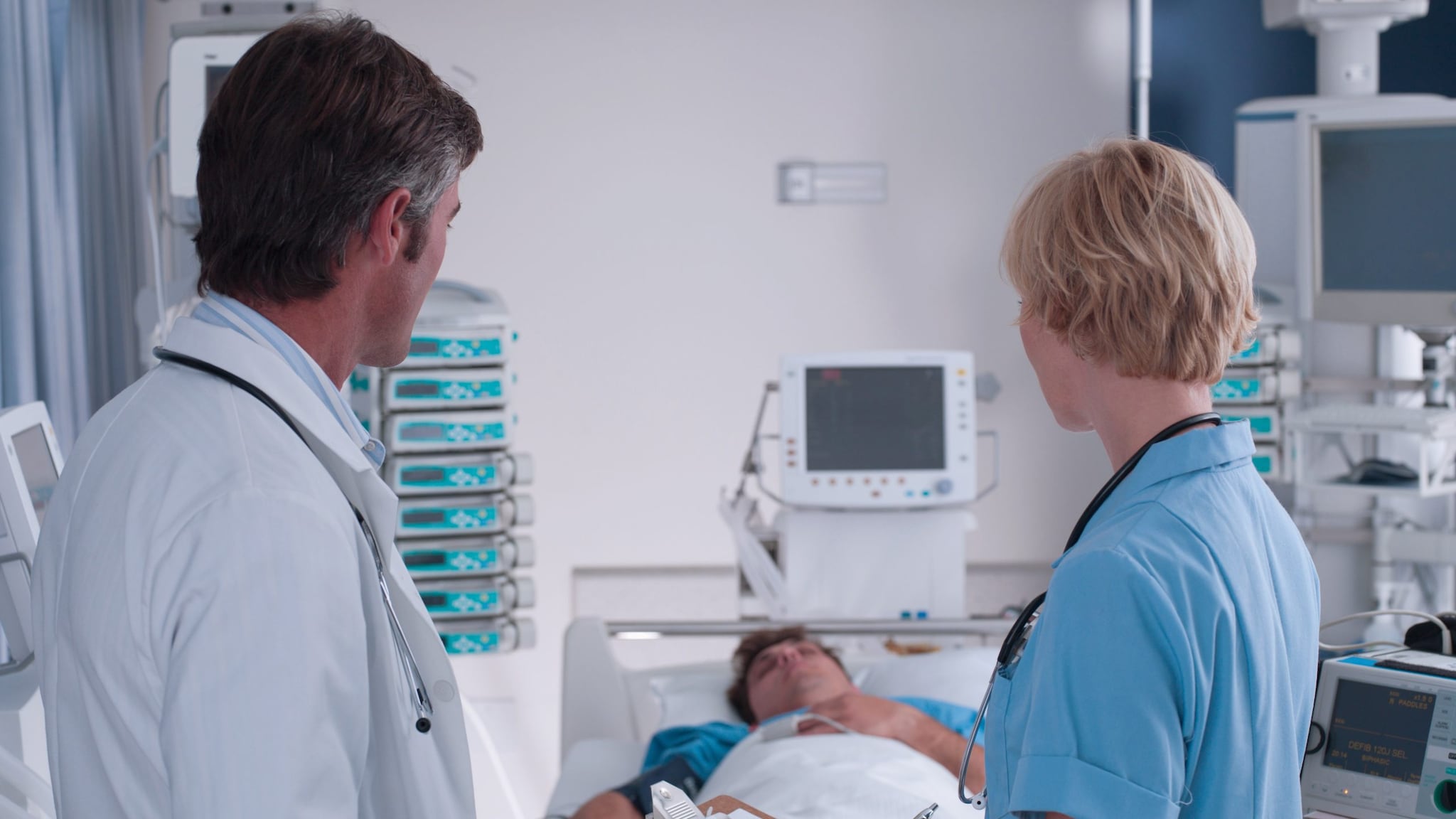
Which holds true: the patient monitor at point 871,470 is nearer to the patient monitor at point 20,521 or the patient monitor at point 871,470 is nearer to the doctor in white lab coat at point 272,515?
the patient monitor at point 20,521

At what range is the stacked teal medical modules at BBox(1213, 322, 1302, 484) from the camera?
3.38 meters

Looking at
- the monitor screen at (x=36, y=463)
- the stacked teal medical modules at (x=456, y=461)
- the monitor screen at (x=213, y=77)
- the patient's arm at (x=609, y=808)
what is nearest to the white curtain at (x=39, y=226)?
the monitor screen at (x=213, y=77)

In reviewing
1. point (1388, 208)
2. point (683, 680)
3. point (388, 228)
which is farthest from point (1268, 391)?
point (388, 228)

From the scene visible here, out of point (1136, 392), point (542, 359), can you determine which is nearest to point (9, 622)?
point (1136, 392)

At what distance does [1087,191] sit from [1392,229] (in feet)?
8.94

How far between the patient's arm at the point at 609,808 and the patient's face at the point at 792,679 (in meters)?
0.55

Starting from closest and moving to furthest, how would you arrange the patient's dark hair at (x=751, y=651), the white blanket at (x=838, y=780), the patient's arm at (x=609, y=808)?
the white blanket at (x=838, y=780) < the patient's arm at (x=609, y=808) < the patient's dark hair at (x=751, y=651)

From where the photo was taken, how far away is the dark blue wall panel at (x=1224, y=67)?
13.3ft

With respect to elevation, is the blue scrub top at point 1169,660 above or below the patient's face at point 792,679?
above

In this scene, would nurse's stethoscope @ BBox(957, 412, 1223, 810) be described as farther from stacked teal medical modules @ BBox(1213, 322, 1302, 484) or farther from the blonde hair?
stacked teal medical modules @ BBox(1213, 322, 1302, 484)

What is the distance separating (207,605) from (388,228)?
0.34 meters

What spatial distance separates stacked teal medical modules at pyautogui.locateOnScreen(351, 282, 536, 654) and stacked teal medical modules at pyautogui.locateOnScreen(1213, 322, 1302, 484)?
2030 millimetres

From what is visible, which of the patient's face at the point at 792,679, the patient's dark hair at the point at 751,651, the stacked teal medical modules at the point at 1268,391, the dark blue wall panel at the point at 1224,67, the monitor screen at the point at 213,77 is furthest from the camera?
the dark blue wall panel at the point at 1224,67

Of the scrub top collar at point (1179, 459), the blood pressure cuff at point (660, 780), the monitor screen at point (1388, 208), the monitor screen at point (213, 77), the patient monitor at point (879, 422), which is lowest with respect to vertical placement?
the blood pressure cuff at point (660, 780)
